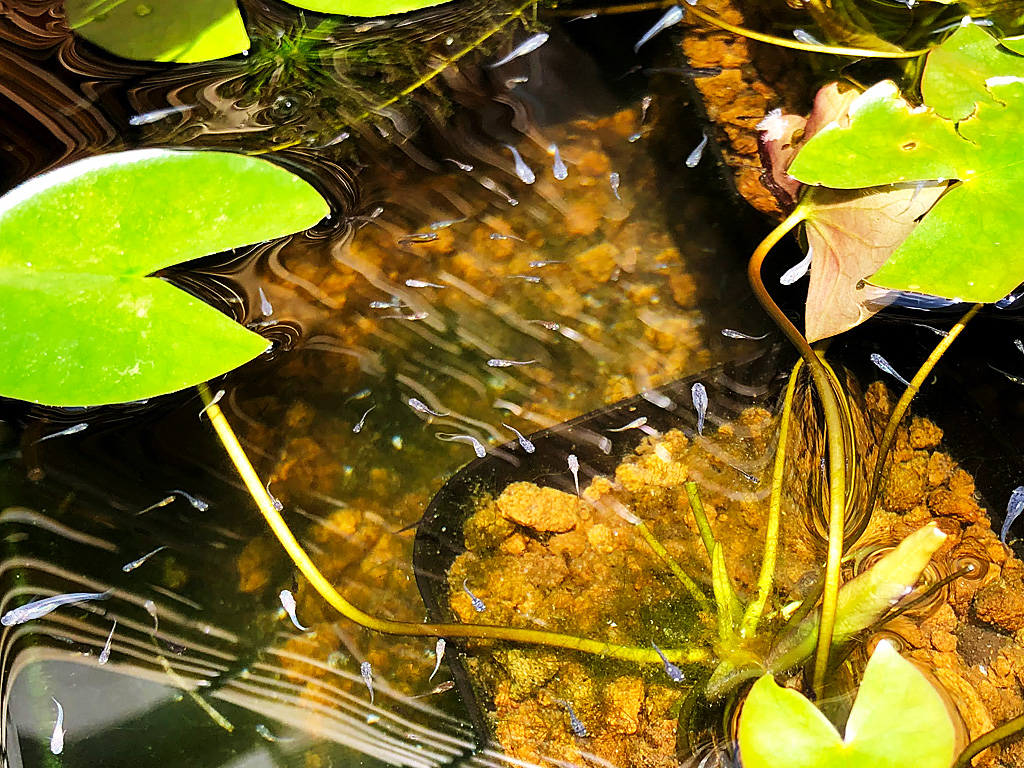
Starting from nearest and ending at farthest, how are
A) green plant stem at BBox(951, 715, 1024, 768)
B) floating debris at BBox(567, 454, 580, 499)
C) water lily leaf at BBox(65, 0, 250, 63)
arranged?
green plant stem at BBox(951, 715, 1024, 768) → floating debris at BBox(567, 454, 580, 499) → water lily leaf at BBox(65, 0, 250, 63)

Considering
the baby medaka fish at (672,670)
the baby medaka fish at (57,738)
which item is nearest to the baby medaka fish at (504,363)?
the baby medaka fish at (672,670)

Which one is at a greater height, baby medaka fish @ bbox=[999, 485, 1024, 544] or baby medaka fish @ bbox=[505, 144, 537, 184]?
baby medaka fish @ bbox=[505, 144, 537, 184]

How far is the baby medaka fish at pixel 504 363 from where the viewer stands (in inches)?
58.1

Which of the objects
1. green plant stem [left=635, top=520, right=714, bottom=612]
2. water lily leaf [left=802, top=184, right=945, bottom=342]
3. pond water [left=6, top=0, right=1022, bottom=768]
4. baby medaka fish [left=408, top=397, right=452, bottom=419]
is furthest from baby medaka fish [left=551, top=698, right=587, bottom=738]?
water lily leaf [left=802, top=184, right=945, bottom=342]

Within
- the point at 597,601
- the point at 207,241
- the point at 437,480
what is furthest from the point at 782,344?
the point at 207,241

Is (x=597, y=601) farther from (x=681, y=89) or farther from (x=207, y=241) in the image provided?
(x=681, y=89)

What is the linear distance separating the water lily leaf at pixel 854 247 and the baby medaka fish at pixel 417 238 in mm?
771

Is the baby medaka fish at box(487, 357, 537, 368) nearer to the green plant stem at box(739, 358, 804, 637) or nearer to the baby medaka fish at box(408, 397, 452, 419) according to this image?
the baby medaka fish at box(408, 397, 452, 419)

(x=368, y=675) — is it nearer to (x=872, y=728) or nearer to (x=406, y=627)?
(x=406, y=627)

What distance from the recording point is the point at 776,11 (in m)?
1.63

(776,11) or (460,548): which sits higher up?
(776,11)

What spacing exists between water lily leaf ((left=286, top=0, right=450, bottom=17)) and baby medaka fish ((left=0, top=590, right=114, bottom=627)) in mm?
1255

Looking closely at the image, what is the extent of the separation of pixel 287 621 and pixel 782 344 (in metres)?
1.09

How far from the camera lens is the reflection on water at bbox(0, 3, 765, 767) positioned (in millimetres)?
1241
